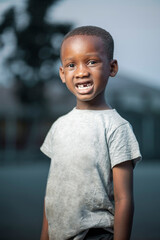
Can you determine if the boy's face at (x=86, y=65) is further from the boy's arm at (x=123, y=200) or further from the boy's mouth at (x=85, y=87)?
the boy's arm at (x=123, y=200)

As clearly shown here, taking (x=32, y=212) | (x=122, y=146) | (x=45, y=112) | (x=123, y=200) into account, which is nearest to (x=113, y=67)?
(x=122, y=146)

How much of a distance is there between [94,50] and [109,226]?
0.59 metres

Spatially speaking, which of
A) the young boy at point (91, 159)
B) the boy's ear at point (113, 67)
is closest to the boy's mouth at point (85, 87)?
the young boy at point (91, 159)

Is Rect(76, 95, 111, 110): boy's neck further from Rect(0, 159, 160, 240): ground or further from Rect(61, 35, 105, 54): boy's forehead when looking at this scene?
Rect(0, 159, 160, 240): ground

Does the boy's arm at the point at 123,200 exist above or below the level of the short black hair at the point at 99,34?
below

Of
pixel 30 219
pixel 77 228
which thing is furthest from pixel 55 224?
pixel 30 219

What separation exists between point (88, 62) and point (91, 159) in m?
0.33

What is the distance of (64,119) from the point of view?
1.37 meters

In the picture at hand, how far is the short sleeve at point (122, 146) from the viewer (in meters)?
1.22

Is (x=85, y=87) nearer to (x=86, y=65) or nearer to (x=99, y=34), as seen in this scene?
(x=86, y=65)

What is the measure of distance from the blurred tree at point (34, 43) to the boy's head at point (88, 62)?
386 centimetres

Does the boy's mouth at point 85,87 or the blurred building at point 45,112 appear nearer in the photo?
the boy's mouth at point 85,87

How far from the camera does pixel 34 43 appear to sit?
6.94 meters

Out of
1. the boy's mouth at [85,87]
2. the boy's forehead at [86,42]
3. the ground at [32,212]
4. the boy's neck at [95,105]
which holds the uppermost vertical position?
the boy's forehead at [86,42]
